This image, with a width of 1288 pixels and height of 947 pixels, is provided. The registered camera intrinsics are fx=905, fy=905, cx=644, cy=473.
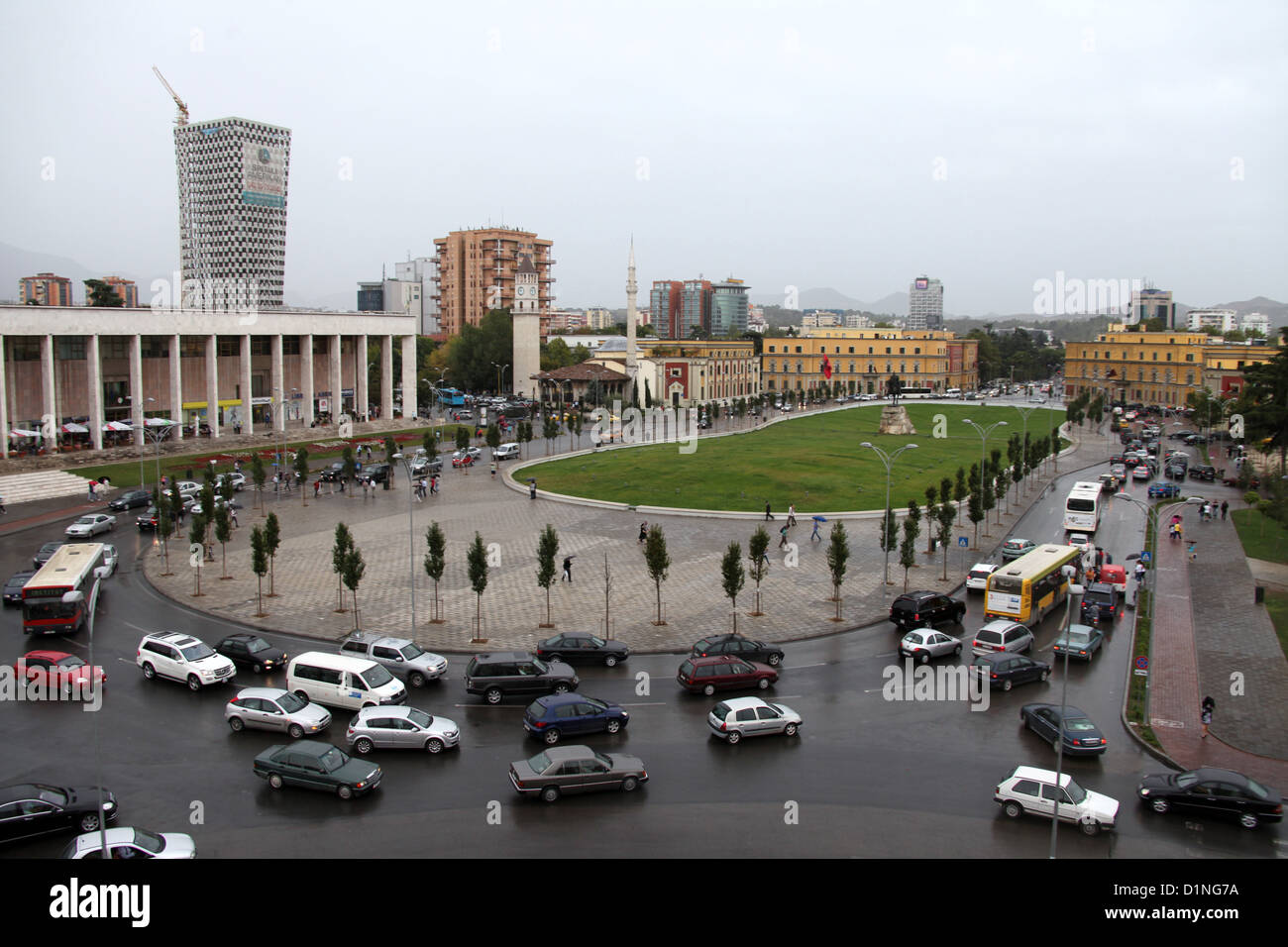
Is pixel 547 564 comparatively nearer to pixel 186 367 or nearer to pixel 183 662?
pixel 183 662

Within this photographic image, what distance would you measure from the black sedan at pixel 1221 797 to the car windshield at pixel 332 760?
1461 centimetres

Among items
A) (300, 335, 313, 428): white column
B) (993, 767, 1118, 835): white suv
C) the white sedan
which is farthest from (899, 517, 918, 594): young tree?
(300, 335, 313, 428): white column

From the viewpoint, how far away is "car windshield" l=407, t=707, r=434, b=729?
18266mm

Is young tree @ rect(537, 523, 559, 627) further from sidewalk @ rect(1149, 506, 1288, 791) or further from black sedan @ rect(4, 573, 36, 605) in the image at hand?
black sedan @ rect(4, 573, 36, 605)

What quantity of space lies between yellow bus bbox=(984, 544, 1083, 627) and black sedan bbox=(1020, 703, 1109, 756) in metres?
7.94

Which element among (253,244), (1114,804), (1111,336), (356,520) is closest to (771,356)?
(1111,336)

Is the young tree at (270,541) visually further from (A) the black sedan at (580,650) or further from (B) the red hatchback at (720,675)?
(B) the red hatchback at (720,675)

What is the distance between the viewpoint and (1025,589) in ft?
89.7

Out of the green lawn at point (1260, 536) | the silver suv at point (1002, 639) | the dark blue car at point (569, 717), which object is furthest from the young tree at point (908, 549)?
the green lawn at point (1260, 536)

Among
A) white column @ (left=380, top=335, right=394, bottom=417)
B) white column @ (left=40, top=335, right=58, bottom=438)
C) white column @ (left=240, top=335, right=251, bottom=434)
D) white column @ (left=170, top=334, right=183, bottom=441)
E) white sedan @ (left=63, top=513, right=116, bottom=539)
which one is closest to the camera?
white sedan @ (left=63, top=513, right=116, bottom=539)

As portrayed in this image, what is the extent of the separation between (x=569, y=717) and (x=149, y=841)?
7914 millimetres
